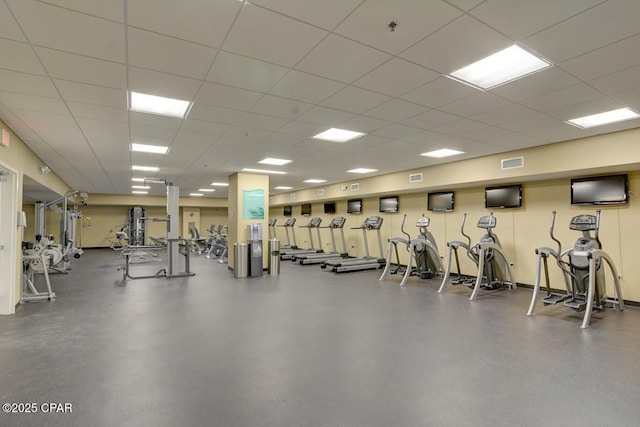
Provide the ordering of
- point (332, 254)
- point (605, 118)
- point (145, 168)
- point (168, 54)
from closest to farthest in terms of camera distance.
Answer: point (168, 54) < point (605, 118) < point (145, 168) < point (332, 254)

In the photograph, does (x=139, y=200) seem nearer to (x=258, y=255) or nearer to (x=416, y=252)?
(x=258, y=255)

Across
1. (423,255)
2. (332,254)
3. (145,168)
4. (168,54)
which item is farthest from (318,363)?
(332,254)

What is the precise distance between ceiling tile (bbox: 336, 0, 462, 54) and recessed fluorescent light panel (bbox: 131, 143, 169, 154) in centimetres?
445

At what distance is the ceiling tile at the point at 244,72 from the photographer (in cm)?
262

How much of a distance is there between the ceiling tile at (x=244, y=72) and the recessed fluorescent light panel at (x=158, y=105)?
2.75 ft

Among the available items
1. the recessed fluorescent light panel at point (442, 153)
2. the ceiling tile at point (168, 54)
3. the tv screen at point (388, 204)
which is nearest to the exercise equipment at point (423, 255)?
the recessed fluorescent light panel at point (442, 153)

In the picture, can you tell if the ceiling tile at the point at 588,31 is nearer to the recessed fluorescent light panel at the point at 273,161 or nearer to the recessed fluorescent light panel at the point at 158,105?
the recessed fluorescent light panel at the point at 158,105

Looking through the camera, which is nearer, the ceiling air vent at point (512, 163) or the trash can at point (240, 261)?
the ceiling air vent at point (512, 163)

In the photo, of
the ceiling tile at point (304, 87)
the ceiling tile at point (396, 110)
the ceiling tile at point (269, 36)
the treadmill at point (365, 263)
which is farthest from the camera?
the treadmill at point (365, 263)

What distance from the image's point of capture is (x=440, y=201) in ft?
26.2

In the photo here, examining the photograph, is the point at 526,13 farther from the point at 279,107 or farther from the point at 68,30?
the point at 68,30

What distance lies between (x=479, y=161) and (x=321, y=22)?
5.27 metres

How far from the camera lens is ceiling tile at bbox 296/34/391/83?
2.40 m

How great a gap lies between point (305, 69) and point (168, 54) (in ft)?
3.63
